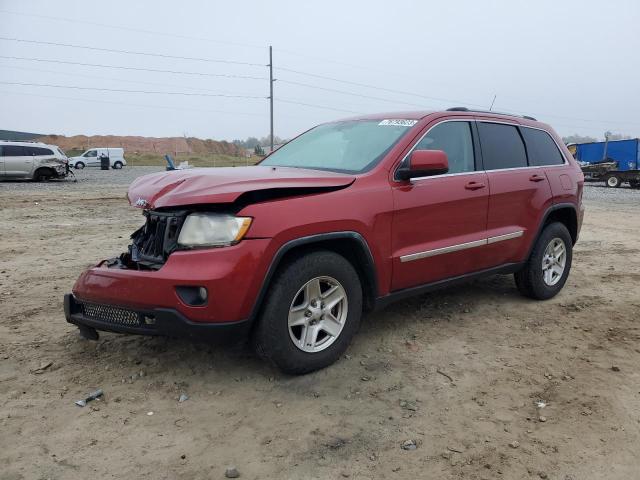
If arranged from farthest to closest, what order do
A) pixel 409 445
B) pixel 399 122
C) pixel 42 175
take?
pixel 42 175 → pixel 399 122 → pixel 409 445

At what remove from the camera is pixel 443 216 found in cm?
414

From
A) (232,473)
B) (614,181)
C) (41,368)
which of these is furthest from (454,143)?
(614,181)

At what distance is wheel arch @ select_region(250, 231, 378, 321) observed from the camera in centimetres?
317

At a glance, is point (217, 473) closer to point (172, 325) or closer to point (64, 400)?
point (172, 325)

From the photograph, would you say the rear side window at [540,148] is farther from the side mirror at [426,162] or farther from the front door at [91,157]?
the front door at [91,157]

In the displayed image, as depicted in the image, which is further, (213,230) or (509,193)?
(509,193)

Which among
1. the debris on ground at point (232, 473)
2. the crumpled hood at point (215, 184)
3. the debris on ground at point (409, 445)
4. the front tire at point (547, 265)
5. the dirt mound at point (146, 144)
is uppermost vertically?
the dirt mound at point (146, 144)

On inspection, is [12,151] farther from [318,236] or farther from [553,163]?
[318,236]

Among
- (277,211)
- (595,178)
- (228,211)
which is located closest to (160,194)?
(228,211)

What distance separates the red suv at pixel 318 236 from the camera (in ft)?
10.1

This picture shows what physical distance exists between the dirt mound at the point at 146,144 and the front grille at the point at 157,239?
248 feet

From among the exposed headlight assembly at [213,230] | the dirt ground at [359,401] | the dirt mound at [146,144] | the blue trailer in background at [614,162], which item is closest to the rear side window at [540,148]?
the dirt ground at [359,401]

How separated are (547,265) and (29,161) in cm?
2193

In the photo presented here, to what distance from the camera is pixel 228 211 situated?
3.13m
